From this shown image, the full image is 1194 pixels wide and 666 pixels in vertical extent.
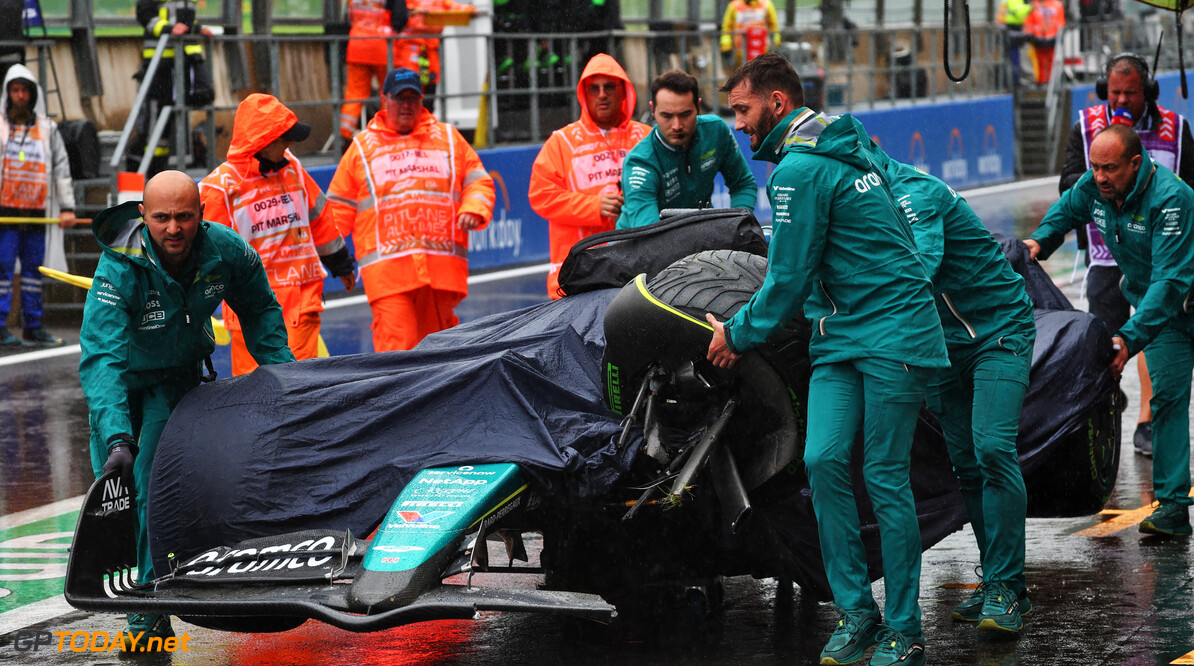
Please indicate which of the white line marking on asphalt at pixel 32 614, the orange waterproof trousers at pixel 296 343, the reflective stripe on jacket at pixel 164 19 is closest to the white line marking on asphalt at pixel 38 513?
the orange waterproof trousers at pixel 296 343

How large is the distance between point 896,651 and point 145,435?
2.89 m

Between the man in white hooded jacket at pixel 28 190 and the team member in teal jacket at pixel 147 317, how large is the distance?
7.96 meters

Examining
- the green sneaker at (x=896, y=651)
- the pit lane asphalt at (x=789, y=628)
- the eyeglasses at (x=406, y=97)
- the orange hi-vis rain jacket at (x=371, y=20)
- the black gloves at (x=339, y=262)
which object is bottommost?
the pit lane asphalt at (x=789, y=628)

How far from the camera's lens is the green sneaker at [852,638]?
5324 millimetres

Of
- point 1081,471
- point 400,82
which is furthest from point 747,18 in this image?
point 1081,471

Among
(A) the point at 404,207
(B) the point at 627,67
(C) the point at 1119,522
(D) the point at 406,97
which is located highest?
(B) the point at 627,67

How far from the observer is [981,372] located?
20.1ft

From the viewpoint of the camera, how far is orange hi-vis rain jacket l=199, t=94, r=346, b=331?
8.30 m

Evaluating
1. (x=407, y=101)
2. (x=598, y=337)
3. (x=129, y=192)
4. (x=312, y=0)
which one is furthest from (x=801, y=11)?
(x=598, y=337)

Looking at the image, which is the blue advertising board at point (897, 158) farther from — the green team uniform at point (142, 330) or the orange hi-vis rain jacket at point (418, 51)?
the green team uniform at point (142, 330)

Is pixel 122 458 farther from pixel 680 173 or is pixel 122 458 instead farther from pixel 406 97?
pixel 406 97

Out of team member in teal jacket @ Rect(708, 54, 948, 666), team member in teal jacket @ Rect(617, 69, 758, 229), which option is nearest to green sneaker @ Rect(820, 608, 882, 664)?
team member in teal jacket @ Rect(708, 54, 948, 666)

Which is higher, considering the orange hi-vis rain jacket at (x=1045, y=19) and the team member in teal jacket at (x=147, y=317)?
the orange hi-vis rain jacket at (x=1045, y=19)
